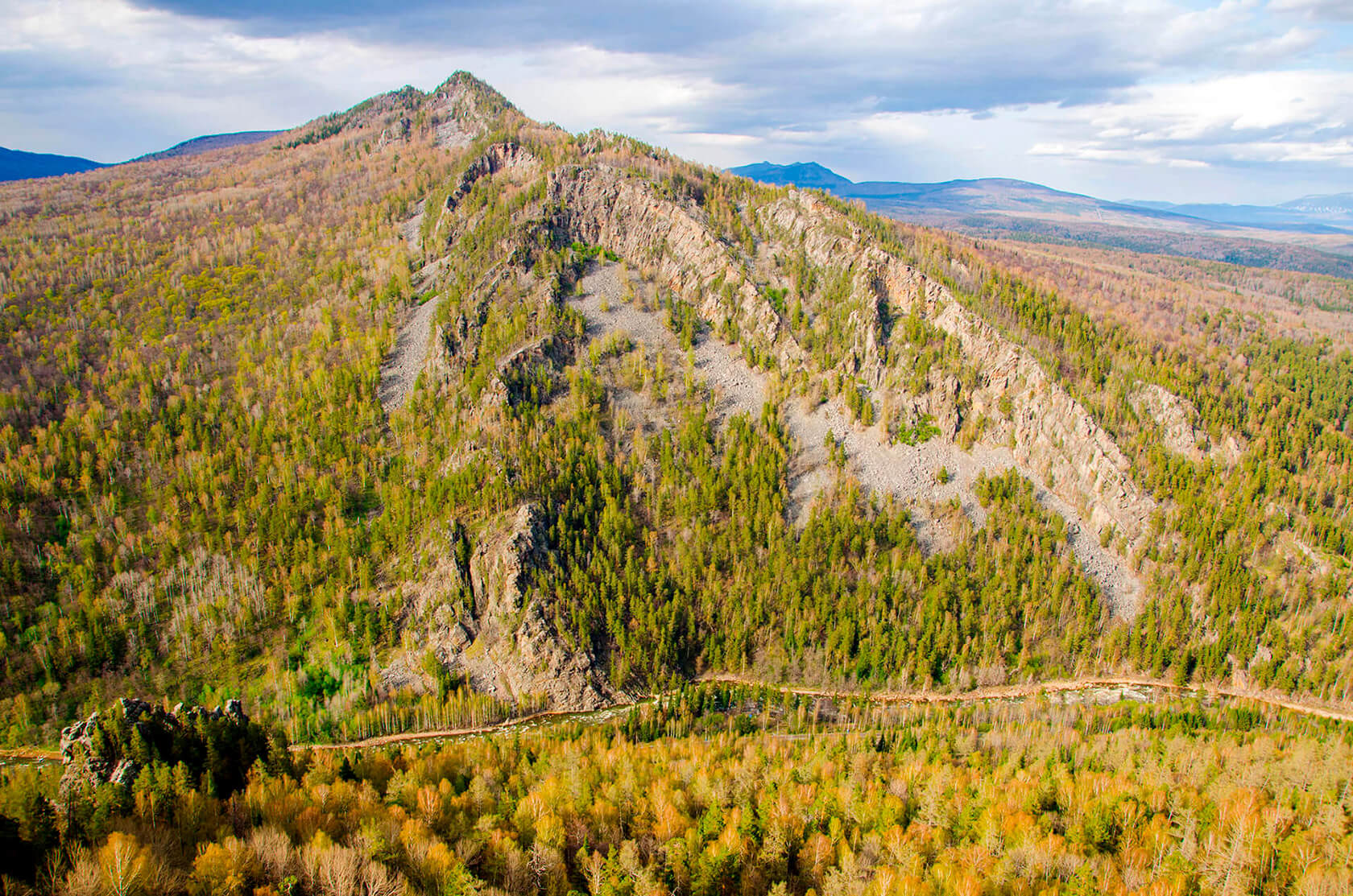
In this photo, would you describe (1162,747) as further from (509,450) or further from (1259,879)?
(509,450)

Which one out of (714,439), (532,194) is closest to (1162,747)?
(714,439)

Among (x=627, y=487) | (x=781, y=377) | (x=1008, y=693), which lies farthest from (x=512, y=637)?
(x=1008, y=693)

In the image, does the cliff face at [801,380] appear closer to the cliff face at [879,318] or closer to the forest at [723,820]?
the cliff face at [879,318]

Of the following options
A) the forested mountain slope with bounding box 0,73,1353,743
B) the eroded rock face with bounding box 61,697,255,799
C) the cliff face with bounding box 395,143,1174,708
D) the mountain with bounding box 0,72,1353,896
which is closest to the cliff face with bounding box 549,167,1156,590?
the cliff face with bounding box 395,143,1174,708

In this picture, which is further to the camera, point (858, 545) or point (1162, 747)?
point (858, 545)

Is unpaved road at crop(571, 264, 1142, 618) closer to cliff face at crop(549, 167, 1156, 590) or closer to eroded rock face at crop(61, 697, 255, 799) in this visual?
cliff face at crop(549, 167, 1156, 590)
